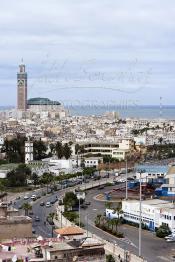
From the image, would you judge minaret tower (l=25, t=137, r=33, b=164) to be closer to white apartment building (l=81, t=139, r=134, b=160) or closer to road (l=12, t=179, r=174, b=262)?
white apartment building (l=81, t=139, r=134, b=160)

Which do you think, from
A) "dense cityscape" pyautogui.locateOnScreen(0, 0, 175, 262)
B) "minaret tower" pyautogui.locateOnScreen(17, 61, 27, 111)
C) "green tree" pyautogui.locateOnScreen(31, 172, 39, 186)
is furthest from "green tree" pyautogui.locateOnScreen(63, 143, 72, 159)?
"minaret tower" pyautogui.locateOnScreen(17, 61, 27, 111)

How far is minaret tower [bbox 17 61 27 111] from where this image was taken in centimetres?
9306

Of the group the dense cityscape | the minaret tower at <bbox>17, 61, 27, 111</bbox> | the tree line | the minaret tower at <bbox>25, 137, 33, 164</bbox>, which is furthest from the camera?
the minaret tower at <bbox>17, 61, 27, 111</bbox>

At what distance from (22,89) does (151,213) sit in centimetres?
7766

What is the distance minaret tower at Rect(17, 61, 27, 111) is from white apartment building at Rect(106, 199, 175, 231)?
2899 inches

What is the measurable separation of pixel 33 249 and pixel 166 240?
27.9 feet

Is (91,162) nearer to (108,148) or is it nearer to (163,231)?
(108,148)

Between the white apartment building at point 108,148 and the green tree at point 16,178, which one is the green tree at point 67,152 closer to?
the white apartment building at point 108,148

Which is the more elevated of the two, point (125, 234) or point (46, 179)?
point (46, 179)

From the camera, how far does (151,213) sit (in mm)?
19125

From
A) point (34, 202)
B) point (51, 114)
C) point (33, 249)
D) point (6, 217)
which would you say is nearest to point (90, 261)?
point (33, 249)

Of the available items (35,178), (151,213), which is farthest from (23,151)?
(151,213)

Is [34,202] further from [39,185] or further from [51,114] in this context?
[51,114]

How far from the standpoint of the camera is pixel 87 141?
4309 centimetres
